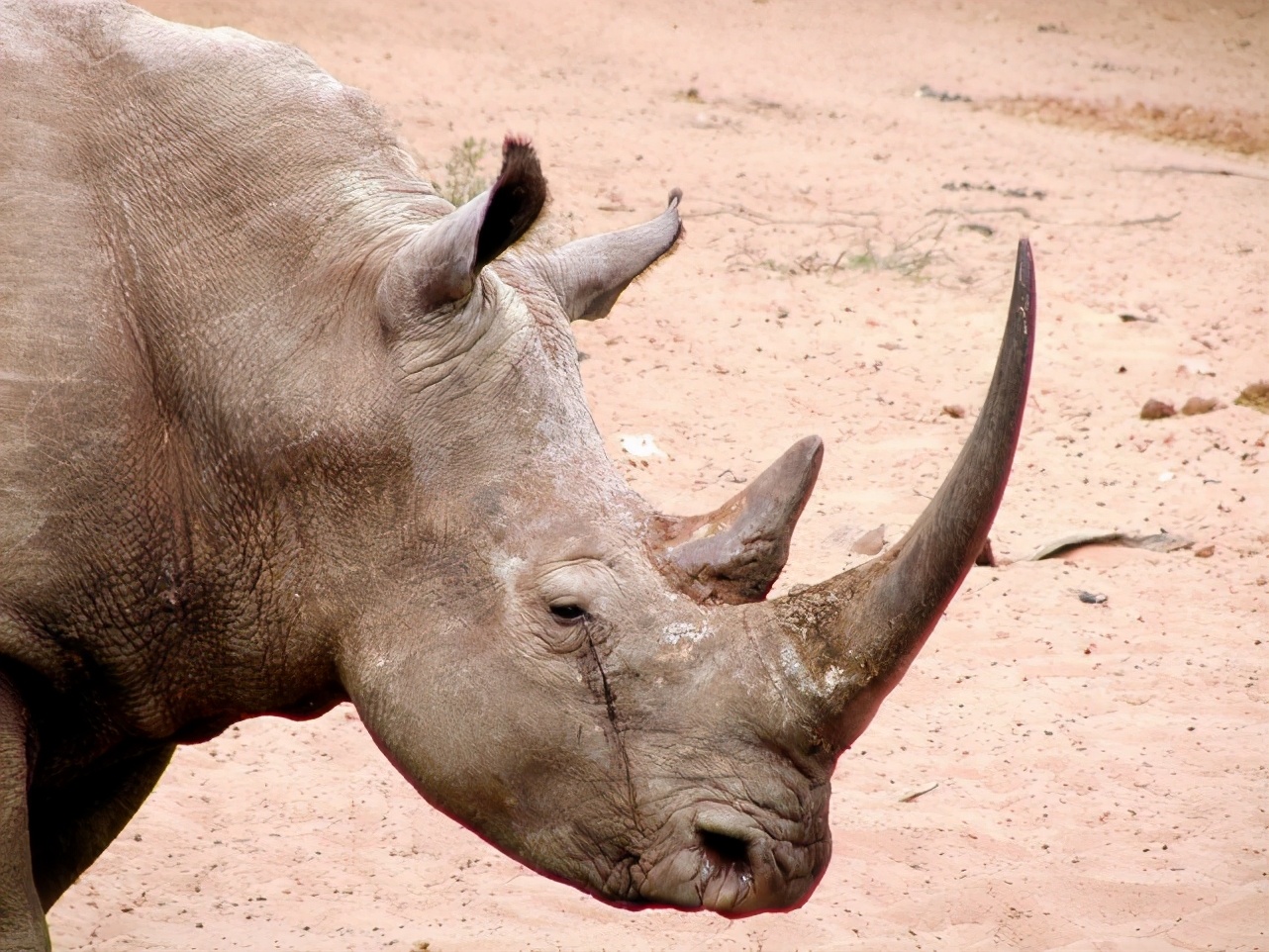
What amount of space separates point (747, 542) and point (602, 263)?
1.07 m

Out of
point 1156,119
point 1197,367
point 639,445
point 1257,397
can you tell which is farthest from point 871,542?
point 1156,119

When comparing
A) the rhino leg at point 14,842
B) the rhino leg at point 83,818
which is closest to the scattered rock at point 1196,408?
the rhino leg at point 83,818

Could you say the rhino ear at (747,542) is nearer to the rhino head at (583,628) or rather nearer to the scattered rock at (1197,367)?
the rhino head at (583,628)

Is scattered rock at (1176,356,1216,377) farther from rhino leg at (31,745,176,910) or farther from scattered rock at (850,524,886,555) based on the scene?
rhino leg at (31,745,176,910)

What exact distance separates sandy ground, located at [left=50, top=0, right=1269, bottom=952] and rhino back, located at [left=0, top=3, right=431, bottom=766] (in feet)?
5.71

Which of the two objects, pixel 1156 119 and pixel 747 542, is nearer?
pixel 747 542

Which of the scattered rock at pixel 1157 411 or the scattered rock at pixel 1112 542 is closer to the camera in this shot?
the scattered rock at pixel 1112 542

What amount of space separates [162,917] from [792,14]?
50.8 ft

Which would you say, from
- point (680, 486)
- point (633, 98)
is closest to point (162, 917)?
point (680, 486)

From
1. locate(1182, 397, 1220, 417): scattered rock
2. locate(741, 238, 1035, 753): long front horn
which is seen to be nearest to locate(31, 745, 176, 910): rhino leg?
locate(741, 238, 1035, 753): long front horn

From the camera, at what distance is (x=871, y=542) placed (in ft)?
24.9

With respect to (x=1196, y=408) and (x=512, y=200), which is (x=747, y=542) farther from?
(x=1196, y=408)

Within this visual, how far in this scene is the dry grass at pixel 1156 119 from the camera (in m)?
16.5

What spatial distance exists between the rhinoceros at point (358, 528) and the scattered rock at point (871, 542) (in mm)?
3884
